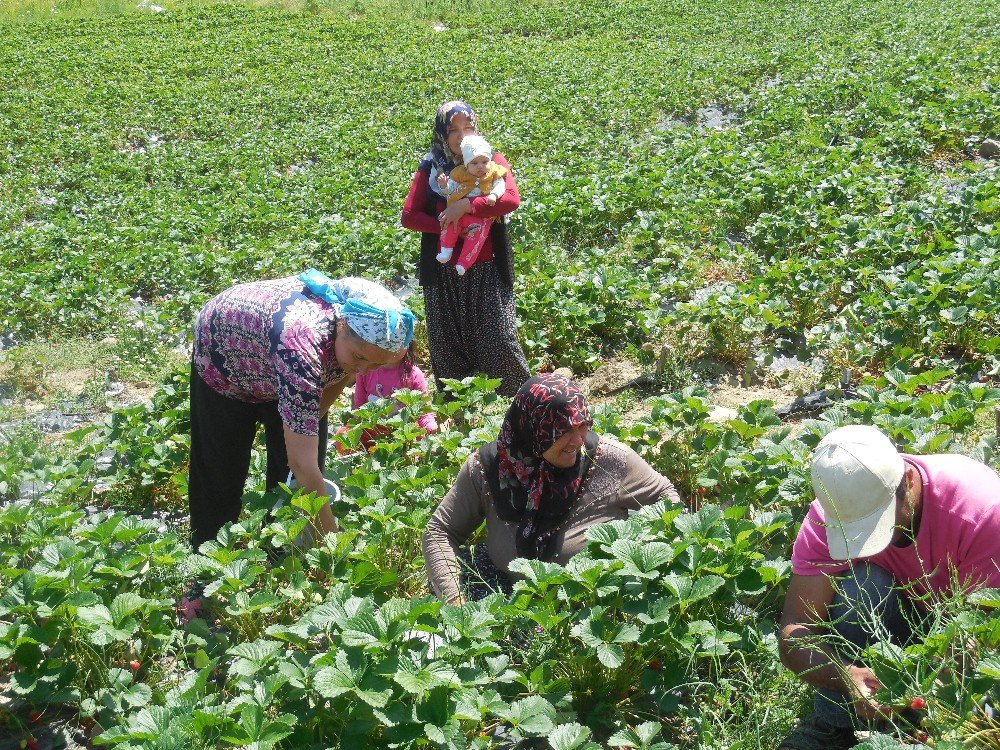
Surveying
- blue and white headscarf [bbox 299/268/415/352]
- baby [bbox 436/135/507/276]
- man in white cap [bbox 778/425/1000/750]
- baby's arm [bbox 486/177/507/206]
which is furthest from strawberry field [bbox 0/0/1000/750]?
baby's arm [bbox 486/177/507/206]

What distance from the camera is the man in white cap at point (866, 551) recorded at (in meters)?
2.22

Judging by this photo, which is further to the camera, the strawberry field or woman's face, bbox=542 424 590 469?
woman's face, bbox=542 424 590 469

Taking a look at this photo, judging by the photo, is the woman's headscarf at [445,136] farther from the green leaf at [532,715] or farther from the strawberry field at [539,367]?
the green leaf at [532,715]

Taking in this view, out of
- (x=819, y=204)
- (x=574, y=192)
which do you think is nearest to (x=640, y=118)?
(x=574, y=192)

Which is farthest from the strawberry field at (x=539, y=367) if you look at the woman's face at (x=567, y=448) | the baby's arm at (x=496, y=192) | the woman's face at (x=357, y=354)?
the baby's arm at (x=496, y=192)

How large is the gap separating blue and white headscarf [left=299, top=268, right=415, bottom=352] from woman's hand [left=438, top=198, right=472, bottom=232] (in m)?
1.59

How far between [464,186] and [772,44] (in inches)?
526

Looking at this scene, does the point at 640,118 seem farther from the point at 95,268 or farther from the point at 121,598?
the point at 121,598

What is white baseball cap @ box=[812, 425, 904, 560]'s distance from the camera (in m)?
2.21

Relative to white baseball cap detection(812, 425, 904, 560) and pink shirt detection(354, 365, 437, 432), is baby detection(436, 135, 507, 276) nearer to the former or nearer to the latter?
pink shirt detection(354, 365, 437, 432)

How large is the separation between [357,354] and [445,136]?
1.97 metres

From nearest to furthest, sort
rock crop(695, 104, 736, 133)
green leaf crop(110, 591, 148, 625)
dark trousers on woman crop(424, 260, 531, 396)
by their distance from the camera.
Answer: green leaf crop(110, 591, 148, 625) → dark trousers on woman crop(424, 260, 531, 396) → rock crop(695, 104, 736, 133)

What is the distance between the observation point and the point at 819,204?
6609 mm

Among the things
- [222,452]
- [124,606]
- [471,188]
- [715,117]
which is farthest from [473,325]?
[715,117]
